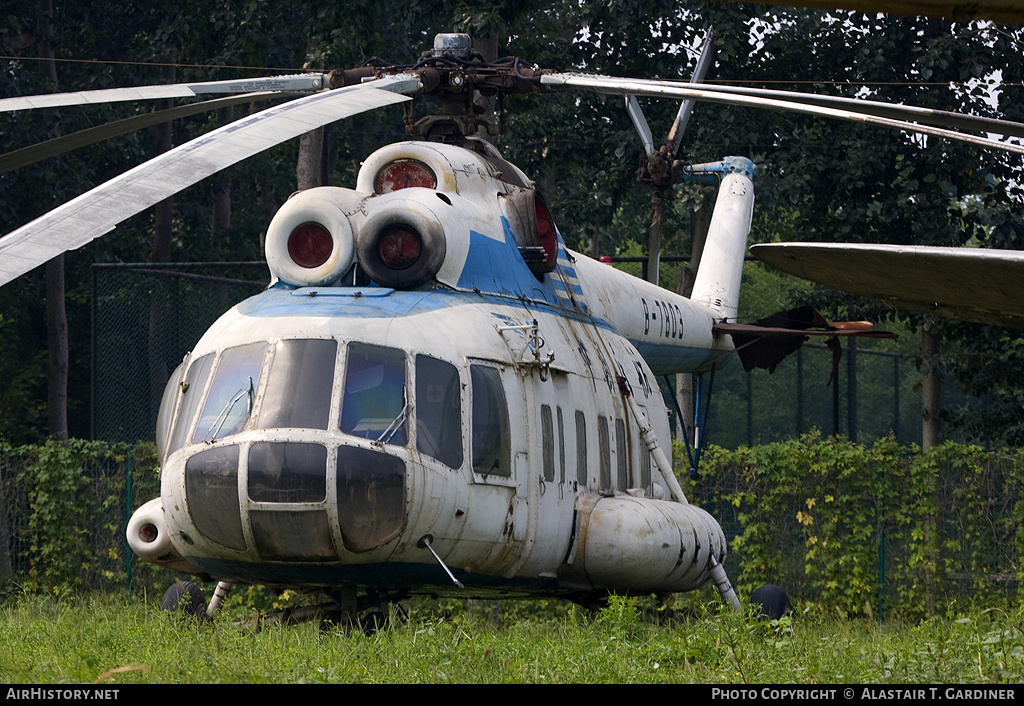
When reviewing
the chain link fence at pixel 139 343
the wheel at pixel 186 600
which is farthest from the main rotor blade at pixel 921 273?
the chain link fence at pixel 139 343

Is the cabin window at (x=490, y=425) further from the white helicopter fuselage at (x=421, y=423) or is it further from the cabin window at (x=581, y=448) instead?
the cabin window at (x=581, y=448)

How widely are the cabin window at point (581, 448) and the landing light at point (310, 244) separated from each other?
2155 millimetres

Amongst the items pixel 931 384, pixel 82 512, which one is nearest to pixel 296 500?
pixel 82 512

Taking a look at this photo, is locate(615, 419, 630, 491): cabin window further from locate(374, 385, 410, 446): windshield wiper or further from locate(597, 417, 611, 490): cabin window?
locate(374, 385, 410, 446): windshield wiper

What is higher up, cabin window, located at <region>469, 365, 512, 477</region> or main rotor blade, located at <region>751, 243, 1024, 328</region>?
main rotor blade, located at <region>751, 243, 1024, 328</region>

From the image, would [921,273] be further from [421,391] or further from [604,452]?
[604,452]

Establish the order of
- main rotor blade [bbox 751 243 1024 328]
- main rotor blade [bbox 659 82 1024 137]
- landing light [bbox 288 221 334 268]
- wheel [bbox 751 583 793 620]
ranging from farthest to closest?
wheel [bbox 751 583 793 620]
landing light [bbox 288 221 334 268]
main rotor blade [bbox 659 82 1024 137]
main rotor blade [bbox 751 243 1024 328]

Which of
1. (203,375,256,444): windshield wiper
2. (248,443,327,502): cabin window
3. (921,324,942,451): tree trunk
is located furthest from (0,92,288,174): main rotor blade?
(921,324,942,451): tree trunk

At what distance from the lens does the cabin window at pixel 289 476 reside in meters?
6.98

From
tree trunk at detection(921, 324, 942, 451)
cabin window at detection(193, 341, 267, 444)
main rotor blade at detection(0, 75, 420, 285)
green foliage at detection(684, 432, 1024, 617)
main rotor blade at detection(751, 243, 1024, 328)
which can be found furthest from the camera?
tree trunk at detection(921, 324, 942, 451)

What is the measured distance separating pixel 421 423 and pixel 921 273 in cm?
344

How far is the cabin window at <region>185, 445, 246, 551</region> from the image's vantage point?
7.07 meters

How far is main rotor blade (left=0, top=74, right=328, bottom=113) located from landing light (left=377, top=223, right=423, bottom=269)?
1.49 meters
